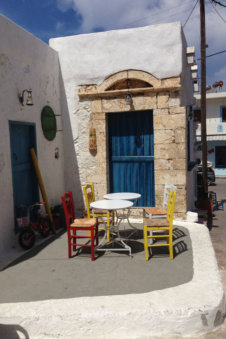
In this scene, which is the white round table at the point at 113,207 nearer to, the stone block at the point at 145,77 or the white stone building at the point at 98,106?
the white stone building at the point at 98,106

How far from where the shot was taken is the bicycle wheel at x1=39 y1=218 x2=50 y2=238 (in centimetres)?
556

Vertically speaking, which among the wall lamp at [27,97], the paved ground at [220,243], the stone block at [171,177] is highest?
the wall lamp at [27,97]

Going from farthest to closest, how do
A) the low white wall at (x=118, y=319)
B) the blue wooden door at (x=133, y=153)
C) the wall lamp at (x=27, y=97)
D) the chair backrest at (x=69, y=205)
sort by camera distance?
the blue wooden door at (x=133, y=153)
the wall lamp at (x=27, y=97)
the chair backrest at (x=69, y=205)
the low white wall at (x=118, y=319)

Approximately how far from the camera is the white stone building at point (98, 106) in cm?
579

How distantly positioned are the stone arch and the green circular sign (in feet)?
3.90

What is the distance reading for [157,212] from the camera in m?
5.28

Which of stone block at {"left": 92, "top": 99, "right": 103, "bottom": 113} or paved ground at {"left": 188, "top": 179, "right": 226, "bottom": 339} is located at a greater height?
stone block at {"left": 92, "top": 99, "right": 103, "bottom": 113}

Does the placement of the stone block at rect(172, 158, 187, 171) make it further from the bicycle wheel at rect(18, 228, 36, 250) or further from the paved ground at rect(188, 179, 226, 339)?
the bicycle wheel at rect(18, 228, 36, 250)

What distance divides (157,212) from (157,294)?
1.99 metres

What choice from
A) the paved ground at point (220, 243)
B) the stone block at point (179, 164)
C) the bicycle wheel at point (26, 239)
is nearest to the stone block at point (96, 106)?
the stone block at point (179, 164)

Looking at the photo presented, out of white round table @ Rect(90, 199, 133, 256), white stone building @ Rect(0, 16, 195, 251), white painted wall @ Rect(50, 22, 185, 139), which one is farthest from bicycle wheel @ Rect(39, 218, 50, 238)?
white painted wall @ Rect(50, 22, 185, 139)

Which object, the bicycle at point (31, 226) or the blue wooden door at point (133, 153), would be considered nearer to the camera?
the bicycle at point (31, 226)

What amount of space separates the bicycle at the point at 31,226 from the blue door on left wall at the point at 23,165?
0.18m

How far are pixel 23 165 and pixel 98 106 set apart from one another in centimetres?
219
